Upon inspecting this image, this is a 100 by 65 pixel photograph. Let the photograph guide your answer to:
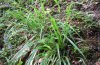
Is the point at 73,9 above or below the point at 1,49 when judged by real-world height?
above

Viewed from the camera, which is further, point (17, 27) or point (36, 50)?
point (17, 27)

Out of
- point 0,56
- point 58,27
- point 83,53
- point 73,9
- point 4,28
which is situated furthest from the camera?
point 4,28

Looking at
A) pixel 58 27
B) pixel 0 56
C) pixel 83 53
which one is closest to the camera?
pixel 83 53

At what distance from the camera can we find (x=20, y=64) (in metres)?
3.03

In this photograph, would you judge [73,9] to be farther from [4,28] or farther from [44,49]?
[4,28]

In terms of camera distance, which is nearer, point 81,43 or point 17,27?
point 81,43

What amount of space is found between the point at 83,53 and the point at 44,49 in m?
0.52

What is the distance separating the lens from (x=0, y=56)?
3.36 meters

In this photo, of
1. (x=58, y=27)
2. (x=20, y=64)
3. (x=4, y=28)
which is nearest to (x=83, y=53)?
(x=58, y=27)

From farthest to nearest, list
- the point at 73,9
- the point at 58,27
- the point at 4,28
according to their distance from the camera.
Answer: the point at 4,28 < the point at 73,9 < the point at 58,27

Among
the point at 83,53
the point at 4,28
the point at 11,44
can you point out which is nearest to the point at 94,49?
the point at 83,53

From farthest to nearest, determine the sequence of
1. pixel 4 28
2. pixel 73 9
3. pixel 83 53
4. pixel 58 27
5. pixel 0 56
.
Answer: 1. pixel 4 28
2. pixel 73 9
3. pixel 0 56
4. pixel 58 27
5. pixel 83 53

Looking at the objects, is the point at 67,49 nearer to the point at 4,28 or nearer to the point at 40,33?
the point at 40,33

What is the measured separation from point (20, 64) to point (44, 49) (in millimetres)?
374
